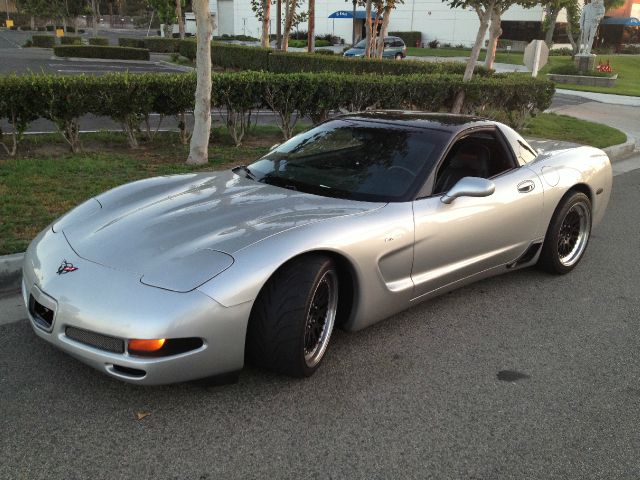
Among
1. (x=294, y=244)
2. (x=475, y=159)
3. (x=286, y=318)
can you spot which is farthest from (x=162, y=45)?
(x=286, y=318)

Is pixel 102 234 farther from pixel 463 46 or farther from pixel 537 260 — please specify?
pixel 463 46

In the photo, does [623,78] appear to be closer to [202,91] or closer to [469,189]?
[202,91]

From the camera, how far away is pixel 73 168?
277 inches

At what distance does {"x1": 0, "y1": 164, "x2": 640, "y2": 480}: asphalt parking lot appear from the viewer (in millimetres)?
2568

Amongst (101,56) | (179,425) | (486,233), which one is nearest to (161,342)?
(179,425)

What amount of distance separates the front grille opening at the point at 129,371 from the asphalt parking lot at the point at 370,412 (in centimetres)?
25

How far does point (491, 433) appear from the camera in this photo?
9.36ft

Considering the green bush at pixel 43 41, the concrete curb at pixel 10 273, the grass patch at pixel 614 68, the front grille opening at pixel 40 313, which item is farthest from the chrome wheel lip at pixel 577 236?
the green bush at pixel 43 41

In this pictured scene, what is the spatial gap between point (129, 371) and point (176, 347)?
24 centimetres

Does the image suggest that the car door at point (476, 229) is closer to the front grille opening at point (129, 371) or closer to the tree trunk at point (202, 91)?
the front grille opening at point (129, 371)

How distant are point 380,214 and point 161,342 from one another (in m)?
1.52

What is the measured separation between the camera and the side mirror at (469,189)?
375 centimetres

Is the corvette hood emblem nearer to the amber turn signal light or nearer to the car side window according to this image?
the amber turn signal light

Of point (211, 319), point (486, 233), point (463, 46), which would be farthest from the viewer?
point (463, 46)
